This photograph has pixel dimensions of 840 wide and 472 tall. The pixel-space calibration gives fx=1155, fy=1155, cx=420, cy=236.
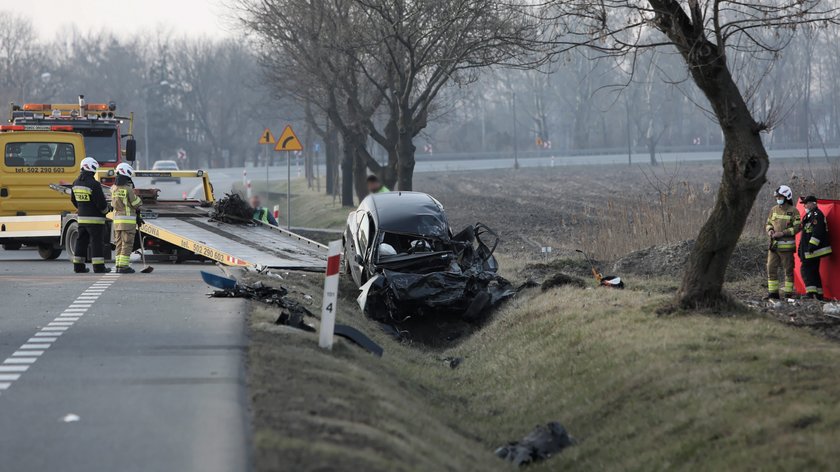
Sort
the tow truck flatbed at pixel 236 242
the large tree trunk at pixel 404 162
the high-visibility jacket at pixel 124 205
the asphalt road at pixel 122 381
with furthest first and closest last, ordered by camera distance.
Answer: the large tree trunk at pixel 404 162 < the tow truck flatbed at pixel 236 242 < the high-visibility jacket at pixel 124 205 < the asphalt road at pixel 122 381

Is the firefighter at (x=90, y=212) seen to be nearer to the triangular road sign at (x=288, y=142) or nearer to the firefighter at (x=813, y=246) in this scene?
the firefighter at (x=813, y=246)

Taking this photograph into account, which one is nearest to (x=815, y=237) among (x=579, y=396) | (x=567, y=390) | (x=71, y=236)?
(x=567, y=390)

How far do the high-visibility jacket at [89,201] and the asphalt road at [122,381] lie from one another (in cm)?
288

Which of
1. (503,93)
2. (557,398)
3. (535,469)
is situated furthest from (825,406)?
(503,93)

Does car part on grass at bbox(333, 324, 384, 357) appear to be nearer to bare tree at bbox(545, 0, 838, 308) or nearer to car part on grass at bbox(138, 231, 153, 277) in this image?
bare tree at bbox(545, 0, 838, 308)

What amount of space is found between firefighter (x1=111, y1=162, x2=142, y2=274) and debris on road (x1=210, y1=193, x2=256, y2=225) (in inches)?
157

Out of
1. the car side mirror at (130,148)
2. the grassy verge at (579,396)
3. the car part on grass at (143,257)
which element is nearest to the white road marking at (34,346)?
the grassy verge at (579,396)

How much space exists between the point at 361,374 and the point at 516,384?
259 cm

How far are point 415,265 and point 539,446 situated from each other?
24.1ft

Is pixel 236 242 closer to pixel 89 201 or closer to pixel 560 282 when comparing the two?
pixel 89 201

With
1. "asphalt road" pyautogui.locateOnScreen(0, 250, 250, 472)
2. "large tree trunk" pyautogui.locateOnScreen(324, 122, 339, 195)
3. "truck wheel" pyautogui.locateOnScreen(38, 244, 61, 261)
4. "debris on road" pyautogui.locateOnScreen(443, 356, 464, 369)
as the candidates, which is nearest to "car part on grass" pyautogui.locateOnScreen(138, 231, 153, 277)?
"asphalt road" pyautogui.locateOnScreen(0, 250, 250, 472)

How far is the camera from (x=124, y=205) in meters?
18.8

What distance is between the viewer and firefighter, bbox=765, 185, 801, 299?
1691cm

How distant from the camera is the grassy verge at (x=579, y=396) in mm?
7586
